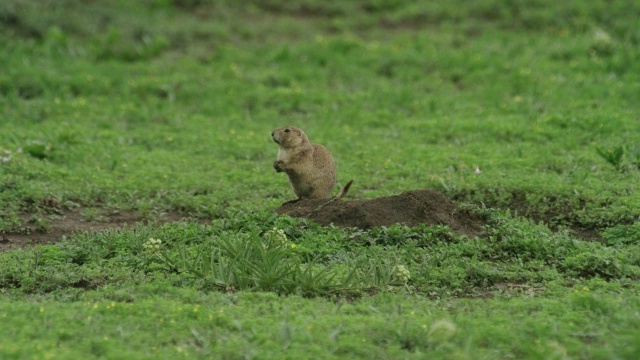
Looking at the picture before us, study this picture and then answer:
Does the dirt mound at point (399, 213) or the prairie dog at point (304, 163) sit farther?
the prairie dog at point (304, 163)

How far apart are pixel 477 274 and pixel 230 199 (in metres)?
3.59

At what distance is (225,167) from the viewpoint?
11.1 metres

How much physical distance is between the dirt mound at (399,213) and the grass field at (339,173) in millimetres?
255

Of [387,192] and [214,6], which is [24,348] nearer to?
[387,192]

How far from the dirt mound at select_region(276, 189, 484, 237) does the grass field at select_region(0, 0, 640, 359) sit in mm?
255

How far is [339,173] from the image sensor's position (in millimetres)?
10789

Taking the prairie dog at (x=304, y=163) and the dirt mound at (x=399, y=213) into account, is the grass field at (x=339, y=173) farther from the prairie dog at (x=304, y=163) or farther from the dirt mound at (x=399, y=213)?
the prairie dog at (x=304, y=163)

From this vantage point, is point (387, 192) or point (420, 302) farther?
point (387, 192)

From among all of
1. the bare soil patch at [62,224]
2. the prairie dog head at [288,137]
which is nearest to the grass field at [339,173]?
the bare soil patch at [62,224]

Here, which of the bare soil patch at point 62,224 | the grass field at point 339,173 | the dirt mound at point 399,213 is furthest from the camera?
the bare soil patch at point 62,224

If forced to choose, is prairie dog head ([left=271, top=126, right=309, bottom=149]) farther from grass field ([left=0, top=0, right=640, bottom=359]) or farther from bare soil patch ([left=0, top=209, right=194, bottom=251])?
bare soil patch ([left=0, top=209, right=194, bottom=251])

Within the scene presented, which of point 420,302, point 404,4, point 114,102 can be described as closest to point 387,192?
point 420,302

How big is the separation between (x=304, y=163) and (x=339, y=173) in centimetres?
204

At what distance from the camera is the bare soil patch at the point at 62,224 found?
869 cm
